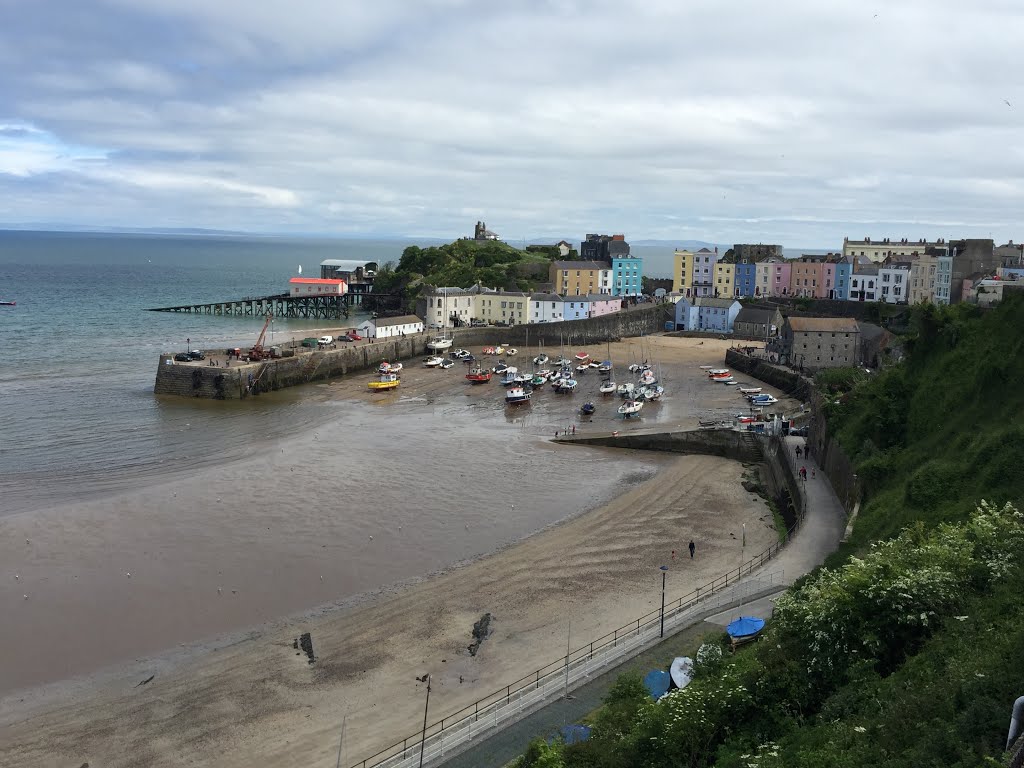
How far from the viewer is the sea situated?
20.0 metres

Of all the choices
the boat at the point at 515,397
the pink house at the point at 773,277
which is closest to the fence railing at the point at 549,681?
the boat at the point at 515,397

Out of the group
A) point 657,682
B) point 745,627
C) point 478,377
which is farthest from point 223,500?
point 478,377

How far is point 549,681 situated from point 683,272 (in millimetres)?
76485

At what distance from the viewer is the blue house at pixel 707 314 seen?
72500 mm

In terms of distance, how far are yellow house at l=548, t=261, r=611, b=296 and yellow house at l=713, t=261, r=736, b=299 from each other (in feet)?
37.7

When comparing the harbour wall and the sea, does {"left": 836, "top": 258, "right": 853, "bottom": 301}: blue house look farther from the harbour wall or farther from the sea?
the sea

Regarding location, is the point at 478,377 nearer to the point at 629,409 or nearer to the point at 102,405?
the point at 629,409

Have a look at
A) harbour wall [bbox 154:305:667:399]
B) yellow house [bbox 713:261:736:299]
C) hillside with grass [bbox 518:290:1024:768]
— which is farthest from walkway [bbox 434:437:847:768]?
yellow house [bbox 713:261:736:299]

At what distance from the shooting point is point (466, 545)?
2461cm

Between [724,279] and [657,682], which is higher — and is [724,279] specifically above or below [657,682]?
above

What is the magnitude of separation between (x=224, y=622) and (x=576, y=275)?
230ft

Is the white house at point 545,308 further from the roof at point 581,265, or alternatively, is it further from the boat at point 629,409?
the boat at point 629,409

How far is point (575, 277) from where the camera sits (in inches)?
3403

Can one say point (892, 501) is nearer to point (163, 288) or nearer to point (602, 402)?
point (602, 402)
